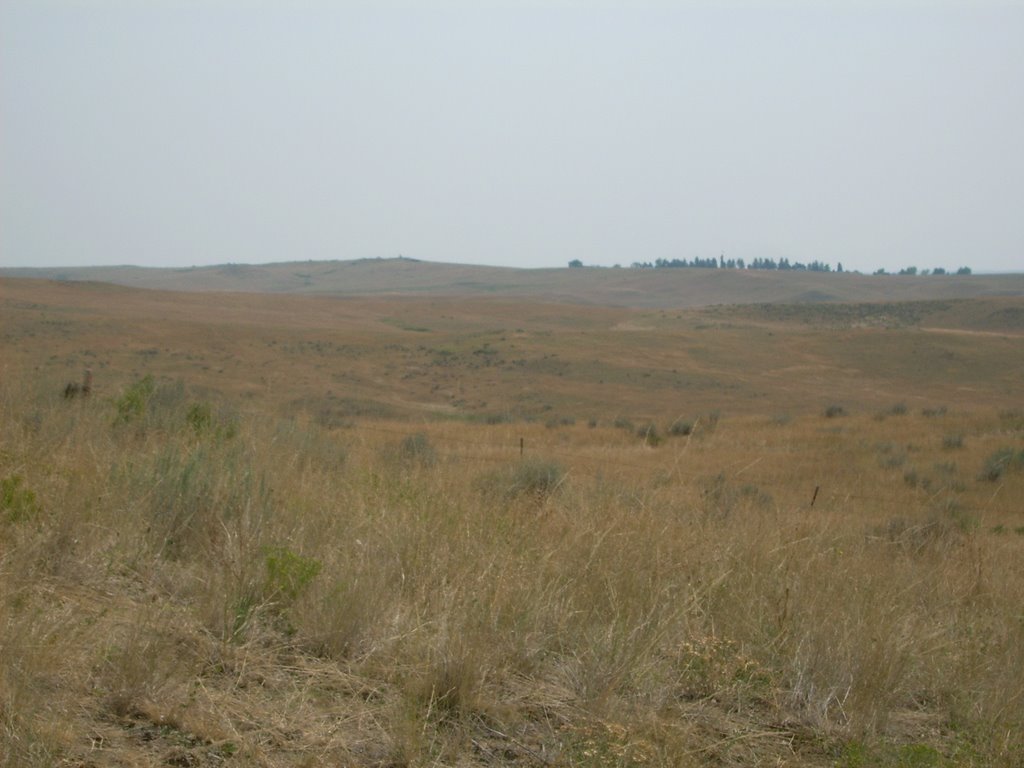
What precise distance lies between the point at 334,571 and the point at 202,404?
7.19m

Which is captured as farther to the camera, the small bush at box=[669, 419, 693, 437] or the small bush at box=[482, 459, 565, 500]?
the small bush at box=[669, 419, 693, 437]

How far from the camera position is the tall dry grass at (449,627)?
3.90 meters

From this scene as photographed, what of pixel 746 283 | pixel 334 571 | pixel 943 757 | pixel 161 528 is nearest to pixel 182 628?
pixel 334 571

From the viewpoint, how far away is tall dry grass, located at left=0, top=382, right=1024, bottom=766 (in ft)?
12.8

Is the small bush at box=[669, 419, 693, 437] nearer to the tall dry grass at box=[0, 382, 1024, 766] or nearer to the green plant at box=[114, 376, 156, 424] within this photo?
the green plant at box=[114, 376, 156, 424]

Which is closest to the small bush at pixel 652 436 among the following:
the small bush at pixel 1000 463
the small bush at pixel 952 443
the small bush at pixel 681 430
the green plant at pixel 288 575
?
the small bush at pixel 681 430

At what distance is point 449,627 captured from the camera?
464 centimetres

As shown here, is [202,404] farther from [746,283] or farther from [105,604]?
[746,283]

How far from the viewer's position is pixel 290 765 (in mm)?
3629

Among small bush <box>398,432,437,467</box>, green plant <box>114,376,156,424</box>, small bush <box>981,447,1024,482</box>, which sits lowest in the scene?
small bush <box>981,447,1024,482</box>

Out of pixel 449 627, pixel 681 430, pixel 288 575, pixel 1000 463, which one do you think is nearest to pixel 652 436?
pixel 681 430

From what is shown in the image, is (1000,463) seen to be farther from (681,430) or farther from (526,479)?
(526,479)

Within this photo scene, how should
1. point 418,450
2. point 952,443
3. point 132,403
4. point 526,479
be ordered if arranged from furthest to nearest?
point 952,443
point 418,450
point 526,479
point 132,403

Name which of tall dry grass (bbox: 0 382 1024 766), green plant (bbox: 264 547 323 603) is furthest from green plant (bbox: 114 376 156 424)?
green plant (bbox: 264 547 323 603)
